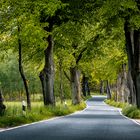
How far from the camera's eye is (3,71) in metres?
119

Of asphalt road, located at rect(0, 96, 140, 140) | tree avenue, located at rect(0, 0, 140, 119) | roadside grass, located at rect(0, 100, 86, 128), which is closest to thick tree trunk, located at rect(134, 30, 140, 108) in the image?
A: tree avenue, located at rect(0, 0, 140, 119)

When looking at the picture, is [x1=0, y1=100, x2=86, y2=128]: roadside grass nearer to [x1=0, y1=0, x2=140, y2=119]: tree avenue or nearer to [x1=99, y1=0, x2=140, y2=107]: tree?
[x1=0, y1=0, x2=140, y2=119]: tree avenue

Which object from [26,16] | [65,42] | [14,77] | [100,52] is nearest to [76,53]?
[100,52]

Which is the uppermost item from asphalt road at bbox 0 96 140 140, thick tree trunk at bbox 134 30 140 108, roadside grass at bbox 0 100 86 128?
thick tree trunk at bbox 134 30 140 108

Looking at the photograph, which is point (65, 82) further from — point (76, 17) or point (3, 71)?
point (76, 17)

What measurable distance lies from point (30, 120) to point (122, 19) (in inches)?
410

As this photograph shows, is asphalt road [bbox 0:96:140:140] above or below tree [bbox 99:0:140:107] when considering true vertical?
below

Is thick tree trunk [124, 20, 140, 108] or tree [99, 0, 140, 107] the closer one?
tree [99, 0, 140, 107]

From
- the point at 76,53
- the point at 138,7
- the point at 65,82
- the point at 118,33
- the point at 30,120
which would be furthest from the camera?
the point at 65,82

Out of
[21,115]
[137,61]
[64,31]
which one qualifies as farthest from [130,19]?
[21,115]

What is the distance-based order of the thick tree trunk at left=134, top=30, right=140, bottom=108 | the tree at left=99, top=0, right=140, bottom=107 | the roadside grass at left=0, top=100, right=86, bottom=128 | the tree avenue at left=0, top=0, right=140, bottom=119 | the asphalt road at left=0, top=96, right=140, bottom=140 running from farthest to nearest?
the thick tree trunk at left=134, top=30, right=140, bottom=108, the tree at left=99, top=0, right=140, bottom=107, the tree avenue at left=0, top=0, right=140, bottom=119, the roadside grass at left=0, top=100, right=86, bottom=128, the asphalt road at left=0, top=96, right=140, bottom=140

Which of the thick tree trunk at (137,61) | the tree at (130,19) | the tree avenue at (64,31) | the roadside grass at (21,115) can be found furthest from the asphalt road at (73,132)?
the thick tree trunk at (137,61)

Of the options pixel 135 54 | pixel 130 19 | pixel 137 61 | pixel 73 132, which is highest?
pixel 130 19

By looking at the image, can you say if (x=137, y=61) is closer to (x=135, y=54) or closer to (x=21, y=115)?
(x=135, y=54)
